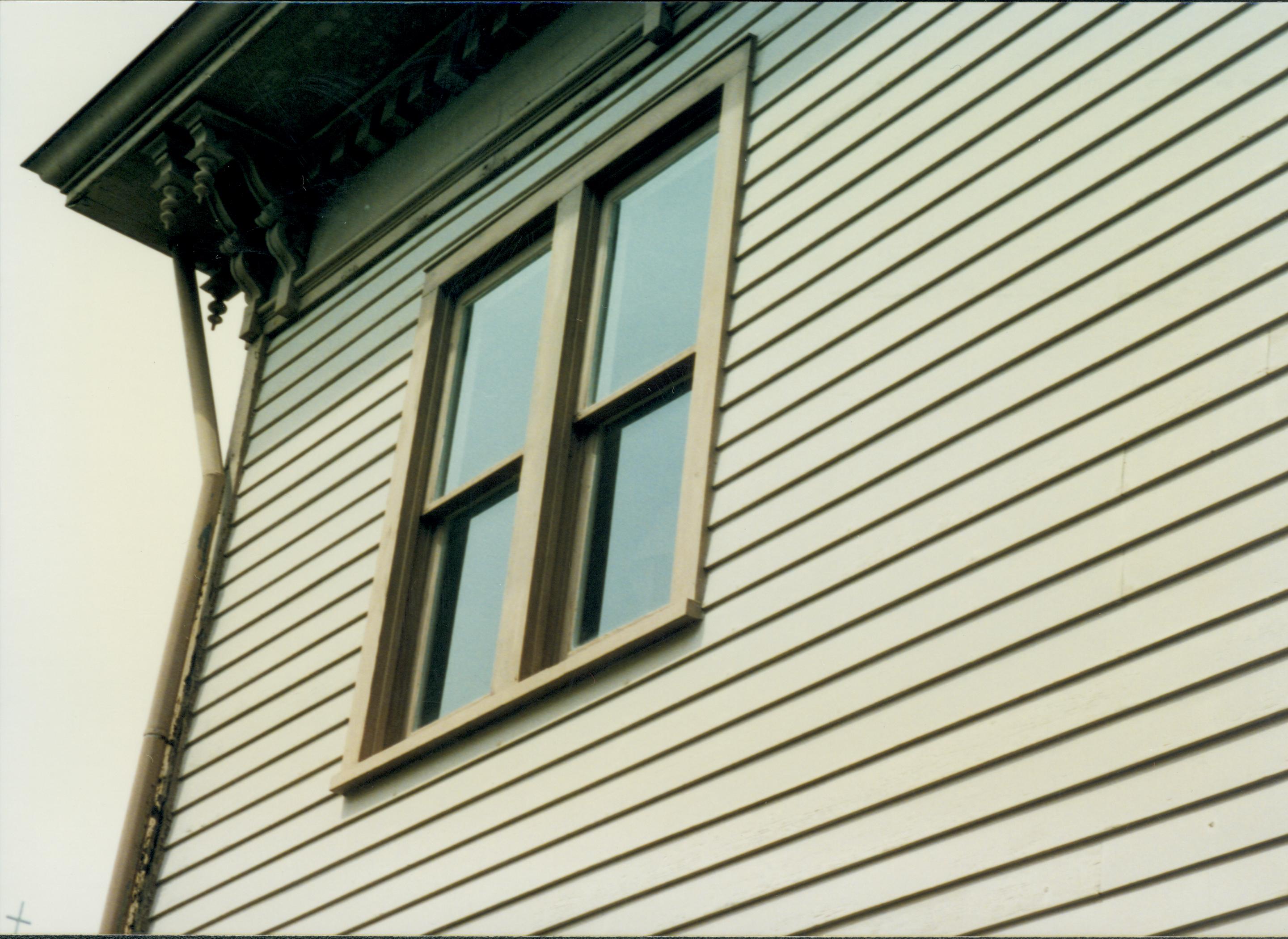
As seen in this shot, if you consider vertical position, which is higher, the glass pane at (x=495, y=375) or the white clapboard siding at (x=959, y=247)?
the glass pane at (x=495, y=375)

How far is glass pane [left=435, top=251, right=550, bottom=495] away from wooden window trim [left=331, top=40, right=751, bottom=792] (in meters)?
0.10

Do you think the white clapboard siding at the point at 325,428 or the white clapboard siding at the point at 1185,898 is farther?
the white clapboard siding at the point at 325,428

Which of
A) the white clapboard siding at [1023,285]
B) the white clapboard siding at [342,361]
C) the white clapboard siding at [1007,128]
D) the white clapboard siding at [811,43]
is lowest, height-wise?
the white clapboard siding at [1023,285]

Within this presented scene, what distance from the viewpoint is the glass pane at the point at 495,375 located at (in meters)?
6.03

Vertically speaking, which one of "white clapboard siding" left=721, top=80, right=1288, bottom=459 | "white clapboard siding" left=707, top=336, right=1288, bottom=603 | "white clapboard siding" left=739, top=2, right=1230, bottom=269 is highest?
"white clapboard siding" left=739, top=2, right=1230, bottom=269

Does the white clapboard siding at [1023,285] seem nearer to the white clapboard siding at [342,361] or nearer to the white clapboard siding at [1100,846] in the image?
the white clapboard siding at [1100,846]

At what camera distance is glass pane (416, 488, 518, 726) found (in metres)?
5.61

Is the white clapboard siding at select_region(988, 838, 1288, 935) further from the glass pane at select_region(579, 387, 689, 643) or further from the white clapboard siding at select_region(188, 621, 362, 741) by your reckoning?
the white clapboard siding at select_region(188, 621, 362, 741)

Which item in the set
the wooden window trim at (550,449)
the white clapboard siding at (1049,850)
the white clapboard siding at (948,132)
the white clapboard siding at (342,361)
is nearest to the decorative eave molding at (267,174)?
the white clapboard siding at (342,361)

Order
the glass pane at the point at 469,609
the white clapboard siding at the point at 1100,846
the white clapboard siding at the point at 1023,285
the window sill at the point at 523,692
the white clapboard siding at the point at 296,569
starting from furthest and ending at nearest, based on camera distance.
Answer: the white clapboard siding at the point at 296,569
the glass pane at the point at 469,609
the window sill at the point at 523,692
the white clapboard siding at the point at 1023,285
the white clapboard siding at the point at 1100,846

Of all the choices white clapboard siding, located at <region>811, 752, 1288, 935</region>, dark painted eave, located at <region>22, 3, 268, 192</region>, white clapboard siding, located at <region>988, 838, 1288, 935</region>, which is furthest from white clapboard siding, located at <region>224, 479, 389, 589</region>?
white clapboard siding, located at <region>988, 838, 1288, 935</region>

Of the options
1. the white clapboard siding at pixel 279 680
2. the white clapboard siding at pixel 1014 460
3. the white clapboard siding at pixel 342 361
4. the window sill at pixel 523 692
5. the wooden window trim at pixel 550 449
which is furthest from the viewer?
the white clapboard siding at pixel 342 361

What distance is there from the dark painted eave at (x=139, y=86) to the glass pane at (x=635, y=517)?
3141 millimetres

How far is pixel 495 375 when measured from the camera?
6242 mm
